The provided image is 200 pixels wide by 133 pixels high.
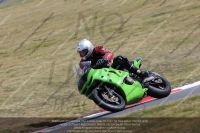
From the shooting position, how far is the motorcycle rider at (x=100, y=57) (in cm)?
1073

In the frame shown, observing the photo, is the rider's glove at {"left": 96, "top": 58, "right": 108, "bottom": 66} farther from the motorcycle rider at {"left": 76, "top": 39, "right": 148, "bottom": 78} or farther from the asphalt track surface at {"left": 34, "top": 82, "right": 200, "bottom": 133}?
the asphalt track surface at {"left": 34, "top": 82, "right": 200, "bottom": 133}

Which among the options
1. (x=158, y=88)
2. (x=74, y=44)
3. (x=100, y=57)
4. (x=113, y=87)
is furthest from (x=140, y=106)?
(x=74, y=44)

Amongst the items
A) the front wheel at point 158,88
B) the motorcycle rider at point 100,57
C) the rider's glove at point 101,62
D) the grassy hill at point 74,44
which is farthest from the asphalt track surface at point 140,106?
the grassy hill at point 74,44

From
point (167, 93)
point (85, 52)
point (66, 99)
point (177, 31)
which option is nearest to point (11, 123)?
point (66, 99)

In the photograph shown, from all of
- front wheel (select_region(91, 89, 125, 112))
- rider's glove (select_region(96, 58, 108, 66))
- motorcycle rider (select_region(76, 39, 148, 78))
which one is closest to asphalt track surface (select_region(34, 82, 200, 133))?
front wheel (select_region(91, 89, 125, 112))

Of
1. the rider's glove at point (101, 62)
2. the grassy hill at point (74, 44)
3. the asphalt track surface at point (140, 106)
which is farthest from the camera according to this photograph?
the grassy hill at point (74, 44)

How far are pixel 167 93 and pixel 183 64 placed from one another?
750 centimetres

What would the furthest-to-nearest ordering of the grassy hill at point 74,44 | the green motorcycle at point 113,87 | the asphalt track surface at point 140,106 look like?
the grassy hill at point 74,44 → the asphalt track surface at point 140,106 → the green motorcycle at point 113,87

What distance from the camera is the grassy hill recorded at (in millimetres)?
16697

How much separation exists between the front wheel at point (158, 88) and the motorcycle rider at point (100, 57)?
1.04 feet

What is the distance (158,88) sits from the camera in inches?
428

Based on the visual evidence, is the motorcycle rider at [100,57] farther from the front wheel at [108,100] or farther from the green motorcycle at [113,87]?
the front wheel at [108,100]

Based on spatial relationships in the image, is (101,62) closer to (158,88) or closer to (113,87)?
(113,87)

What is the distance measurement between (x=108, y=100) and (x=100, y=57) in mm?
1524
